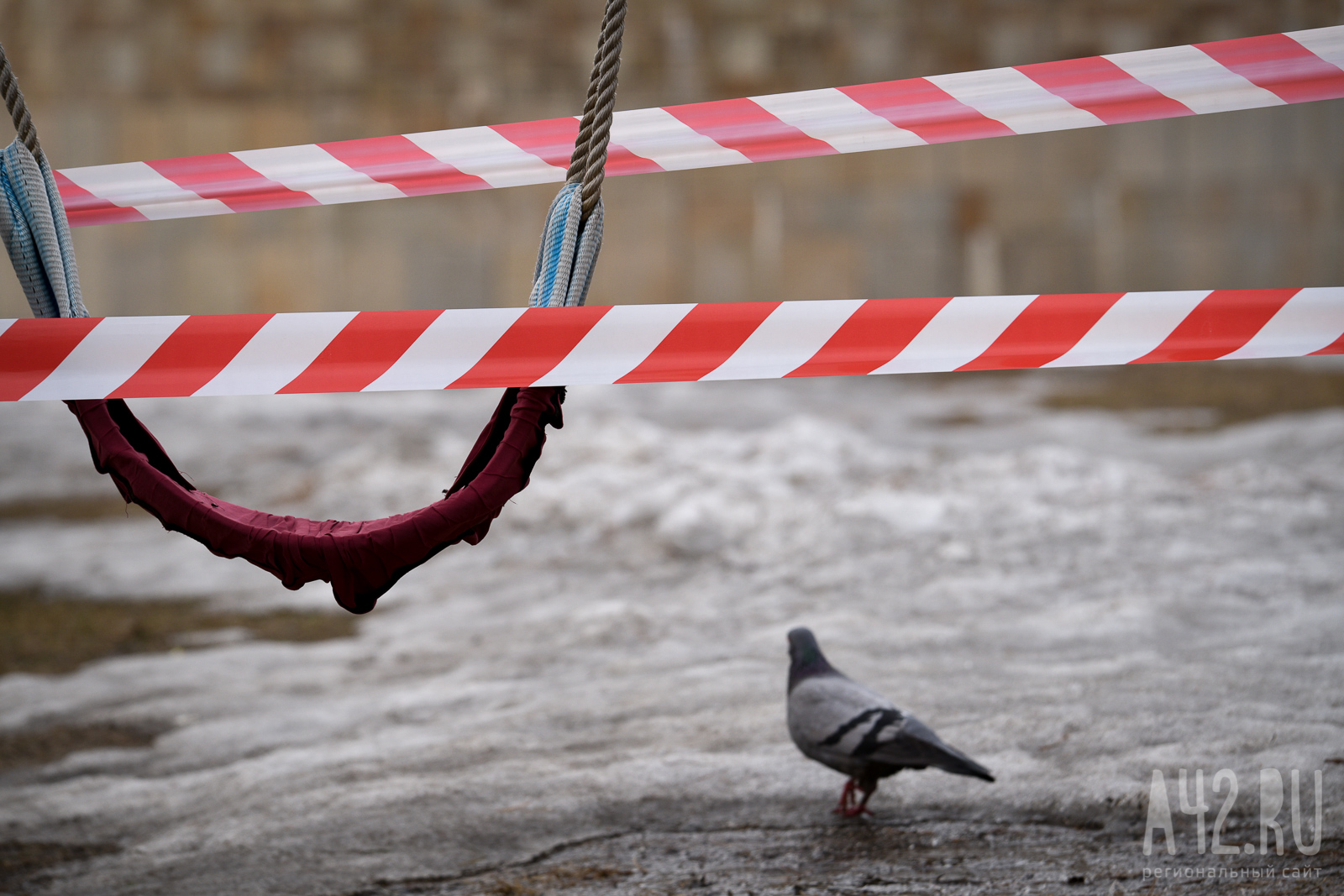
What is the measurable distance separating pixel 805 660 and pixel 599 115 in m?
1.45

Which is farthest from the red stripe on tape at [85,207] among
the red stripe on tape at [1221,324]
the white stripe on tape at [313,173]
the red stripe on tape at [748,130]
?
the red stripe on tape at [1221,324]

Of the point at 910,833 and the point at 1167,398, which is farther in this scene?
the point at 1167,398

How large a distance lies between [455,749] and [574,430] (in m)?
4.11

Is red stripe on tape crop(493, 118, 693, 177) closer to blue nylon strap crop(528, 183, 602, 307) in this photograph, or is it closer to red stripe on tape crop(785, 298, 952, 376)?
blue nylon strap crop(528, 183, 602, 307)

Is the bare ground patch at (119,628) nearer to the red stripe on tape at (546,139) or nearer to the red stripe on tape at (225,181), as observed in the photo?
the red stripe on tape at (225,181)

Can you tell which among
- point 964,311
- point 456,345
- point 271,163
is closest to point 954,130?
point 964,311

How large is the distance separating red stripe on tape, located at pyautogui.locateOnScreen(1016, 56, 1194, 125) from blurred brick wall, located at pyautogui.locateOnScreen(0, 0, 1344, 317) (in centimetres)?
802

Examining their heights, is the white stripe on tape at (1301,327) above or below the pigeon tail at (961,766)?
above

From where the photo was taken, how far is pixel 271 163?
2.12 m

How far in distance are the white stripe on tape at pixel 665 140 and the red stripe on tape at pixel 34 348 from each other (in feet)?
3.38

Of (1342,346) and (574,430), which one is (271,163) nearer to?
(1342,346)

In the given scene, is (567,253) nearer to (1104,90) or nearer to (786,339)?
(786,339)

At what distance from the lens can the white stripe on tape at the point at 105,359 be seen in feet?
4.91

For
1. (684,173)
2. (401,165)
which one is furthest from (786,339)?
(684,173)
